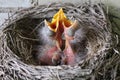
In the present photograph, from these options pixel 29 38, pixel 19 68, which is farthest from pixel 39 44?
pixel 19 68

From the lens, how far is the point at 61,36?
5.81ft

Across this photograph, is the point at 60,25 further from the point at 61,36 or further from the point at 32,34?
the point at 32,34

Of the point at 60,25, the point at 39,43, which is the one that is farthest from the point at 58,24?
the point at 39,43

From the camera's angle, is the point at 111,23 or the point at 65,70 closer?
the point at 65,70

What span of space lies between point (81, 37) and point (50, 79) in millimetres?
337

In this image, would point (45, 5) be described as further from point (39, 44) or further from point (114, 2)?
point (114, 2)

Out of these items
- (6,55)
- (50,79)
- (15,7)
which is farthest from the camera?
(15,7)

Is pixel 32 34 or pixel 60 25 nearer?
pixel 60 25

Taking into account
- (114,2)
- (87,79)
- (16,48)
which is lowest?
(87,79)

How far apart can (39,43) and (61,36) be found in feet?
0.38

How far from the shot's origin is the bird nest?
1510 mm

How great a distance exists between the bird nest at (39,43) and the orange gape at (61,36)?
69 mm

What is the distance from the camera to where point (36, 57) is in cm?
177

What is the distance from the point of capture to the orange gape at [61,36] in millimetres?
1705
